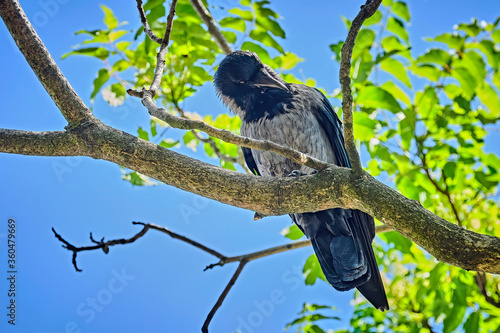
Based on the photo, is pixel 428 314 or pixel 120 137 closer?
pixel 120 137

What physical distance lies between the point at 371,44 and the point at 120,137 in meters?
1.95

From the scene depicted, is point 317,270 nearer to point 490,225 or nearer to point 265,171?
point 265,171

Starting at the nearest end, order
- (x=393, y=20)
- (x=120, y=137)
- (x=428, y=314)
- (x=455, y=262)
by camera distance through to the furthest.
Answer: (x=455, y=262) < (x=120, y=137) < (x=393, y=20) < (x=428, y=314)

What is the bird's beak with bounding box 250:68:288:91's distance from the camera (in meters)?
3.28

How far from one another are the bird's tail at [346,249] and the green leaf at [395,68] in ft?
3.40

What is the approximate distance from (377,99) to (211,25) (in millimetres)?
1488

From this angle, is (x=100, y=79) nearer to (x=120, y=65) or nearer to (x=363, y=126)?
(x=120, y=65)

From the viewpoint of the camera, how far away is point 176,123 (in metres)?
1.85

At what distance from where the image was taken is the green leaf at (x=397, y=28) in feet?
9.91

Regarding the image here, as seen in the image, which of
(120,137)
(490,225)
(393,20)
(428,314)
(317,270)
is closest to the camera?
(120,137)

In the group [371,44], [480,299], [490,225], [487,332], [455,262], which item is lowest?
[455,262]

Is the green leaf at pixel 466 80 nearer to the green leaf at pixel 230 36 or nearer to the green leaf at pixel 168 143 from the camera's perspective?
the green leaf at pixel 230 36

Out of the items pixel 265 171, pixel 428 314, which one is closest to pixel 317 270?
pixel 265 171

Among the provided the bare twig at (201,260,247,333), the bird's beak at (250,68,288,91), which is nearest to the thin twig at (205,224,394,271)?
the bare twig at (201,260,247,333)
